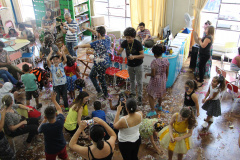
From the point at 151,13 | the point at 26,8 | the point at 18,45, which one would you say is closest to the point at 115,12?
the point at 151,13

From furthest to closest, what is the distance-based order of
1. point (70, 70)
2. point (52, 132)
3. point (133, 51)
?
point (70, 70), point (133, 51), point (52, 132)

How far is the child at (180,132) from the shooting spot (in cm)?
271

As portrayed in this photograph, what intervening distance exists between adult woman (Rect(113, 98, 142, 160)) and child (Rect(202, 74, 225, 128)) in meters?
1.80

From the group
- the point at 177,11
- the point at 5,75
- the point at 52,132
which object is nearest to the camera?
the point at 52,132

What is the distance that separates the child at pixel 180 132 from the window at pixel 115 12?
6.36m

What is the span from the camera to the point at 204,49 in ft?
16.8

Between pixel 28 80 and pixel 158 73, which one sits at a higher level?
pixel 158 73

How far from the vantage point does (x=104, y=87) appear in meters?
4.85

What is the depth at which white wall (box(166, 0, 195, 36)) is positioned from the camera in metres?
6.69

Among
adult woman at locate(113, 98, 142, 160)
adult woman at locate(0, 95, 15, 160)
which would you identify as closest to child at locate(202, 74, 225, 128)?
adult woman at locate(113, 98, 142, 160)

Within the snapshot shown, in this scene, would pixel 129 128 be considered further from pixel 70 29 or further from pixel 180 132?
pixel 70 29

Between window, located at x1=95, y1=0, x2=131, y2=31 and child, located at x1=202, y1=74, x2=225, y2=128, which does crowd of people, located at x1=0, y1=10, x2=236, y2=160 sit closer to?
child, located at x1=202, y1=74, x2=225, y2=128

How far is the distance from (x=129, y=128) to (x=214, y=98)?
6.66ft

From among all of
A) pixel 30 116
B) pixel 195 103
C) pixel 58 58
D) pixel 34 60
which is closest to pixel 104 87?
pixel 58 58
